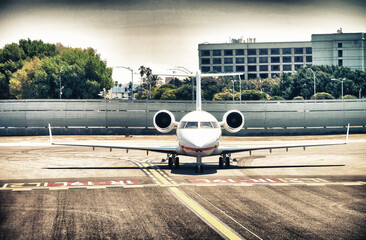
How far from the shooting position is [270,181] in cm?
2325

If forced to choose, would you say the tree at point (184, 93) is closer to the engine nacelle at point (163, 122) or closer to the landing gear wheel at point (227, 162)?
the engine nacelle at point (163, 122)

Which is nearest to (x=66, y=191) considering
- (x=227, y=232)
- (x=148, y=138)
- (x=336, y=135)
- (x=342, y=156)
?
(x=227, y=232)

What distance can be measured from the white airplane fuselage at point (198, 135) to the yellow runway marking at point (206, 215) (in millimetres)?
5462

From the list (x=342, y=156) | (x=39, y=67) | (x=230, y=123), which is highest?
(x=39, y=67)

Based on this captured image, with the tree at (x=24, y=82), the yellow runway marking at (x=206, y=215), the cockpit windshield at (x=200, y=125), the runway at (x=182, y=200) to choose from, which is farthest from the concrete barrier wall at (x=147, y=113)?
the tree at (x=24, y=82)

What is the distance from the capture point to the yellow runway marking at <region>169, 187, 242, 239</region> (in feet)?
41.2

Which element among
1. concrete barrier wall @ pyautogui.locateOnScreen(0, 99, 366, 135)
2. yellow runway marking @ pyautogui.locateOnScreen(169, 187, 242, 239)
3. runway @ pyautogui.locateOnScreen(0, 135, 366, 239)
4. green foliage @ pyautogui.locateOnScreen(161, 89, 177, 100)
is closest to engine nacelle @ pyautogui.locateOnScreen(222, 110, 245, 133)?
runway @ pyautogui.locateOnScreen(0, 135, 366, 239)

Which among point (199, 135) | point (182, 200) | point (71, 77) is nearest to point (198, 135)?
point (199, 135)

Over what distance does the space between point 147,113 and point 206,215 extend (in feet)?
152

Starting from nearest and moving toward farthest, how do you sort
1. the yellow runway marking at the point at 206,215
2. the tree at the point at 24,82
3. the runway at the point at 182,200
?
the yellow runway marking at the point at 206,215 → the runway at the point at 182,200 → the tree at the point at 24,82

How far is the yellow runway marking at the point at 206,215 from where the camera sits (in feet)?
41.2

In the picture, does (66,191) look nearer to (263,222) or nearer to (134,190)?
(134,190)

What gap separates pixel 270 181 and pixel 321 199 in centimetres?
542

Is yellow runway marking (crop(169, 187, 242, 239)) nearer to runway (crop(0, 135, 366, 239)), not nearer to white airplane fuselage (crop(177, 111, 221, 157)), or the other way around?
runway (crop(0, 135, 366, 239))
